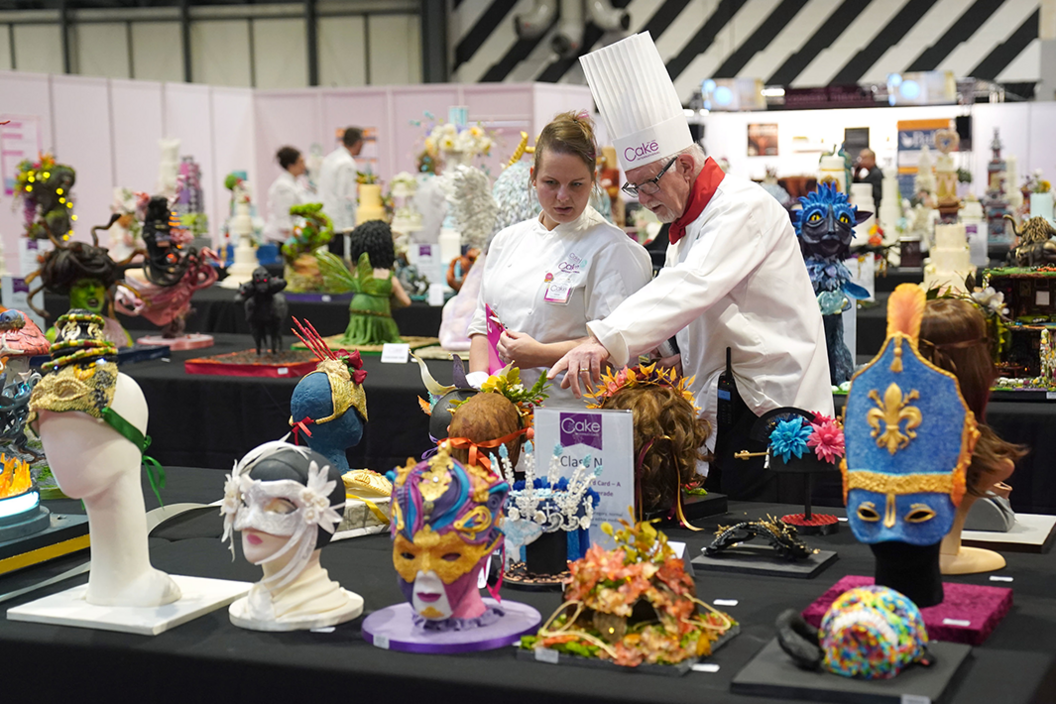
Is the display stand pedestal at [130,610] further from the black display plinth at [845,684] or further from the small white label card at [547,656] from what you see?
the black display plinth at [845,684]

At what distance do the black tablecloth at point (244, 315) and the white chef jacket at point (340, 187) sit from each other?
7.90 feet

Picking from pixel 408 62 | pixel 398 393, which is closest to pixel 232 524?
pixel 398 393

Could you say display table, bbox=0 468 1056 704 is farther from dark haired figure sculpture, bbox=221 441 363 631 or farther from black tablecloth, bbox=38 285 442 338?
black tablecloth, bbox=38 285 442 338

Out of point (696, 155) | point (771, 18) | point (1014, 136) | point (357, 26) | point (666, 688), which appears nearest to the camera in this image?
point (666, 688)

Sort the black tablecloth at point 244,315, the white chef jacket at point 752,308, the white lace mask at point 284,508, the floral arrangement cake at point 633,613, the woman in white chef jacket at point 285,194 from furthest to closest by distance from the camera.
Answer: the woman in white chef jacket at point 285,194
the black tablecloth at point 244,315
the white chef jacket at point 752,308
the white lace mask at point 284,508
the floral arrangement cake at point 633,613

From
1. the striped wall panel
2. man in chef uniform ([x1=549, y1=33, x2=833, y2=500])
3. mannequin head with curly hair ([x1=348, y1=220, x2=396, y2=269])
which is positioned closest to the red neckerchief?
man in chef uniform ([x1=549, y1=33, x2=833, y2=500])

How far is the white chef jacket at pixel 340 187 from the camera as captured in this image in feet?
28.2

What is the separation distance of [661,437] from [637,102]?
81cm

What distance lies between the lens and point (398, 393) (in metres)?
3.64

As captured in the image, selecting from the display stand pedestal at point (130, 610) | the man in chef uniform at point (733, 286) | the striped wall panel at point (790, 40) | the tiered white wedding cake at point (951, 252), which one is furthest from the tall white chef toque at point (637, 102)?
the striped wall panel at point (790, 40)

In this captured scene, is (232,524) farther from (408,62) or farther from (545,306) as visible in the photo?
(408,62)

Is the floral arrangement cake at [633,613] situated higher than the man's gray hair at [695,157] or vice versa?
the man's gray hair at [695,157]

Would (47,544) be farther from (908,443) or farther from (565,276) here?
(908,443)

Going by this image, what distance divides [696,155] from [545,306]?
0.47 m
